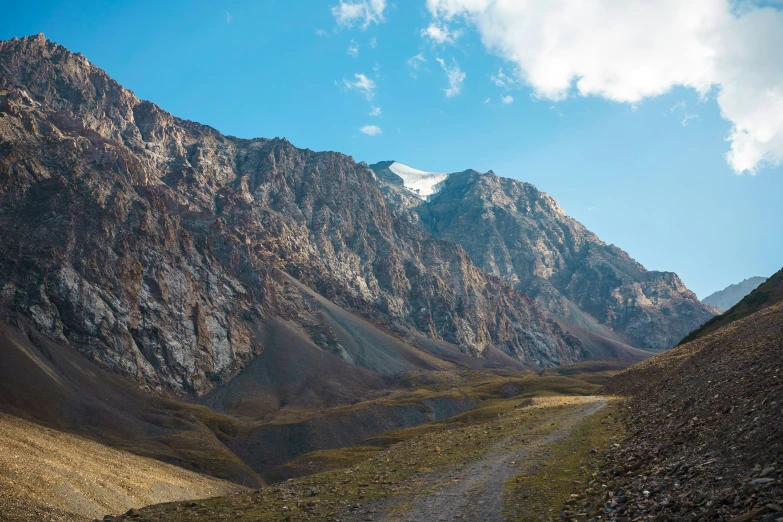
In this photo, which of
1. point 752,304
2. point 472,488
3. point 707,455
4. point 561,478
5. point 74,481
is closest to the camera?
point 707,455

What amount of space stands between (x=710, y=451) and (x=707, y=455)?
0.29 meters

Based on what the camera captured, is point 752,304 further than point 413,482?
Yes

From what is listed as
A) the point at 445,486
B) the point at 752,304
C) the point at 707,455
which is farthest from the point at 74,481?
the point at 752,304

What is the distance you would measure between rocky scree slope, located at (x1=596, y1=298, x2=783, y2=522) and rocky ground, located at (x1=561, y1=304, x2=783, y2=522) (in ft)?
0.11

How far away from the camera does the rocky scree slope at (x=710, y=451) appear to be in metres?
15.7

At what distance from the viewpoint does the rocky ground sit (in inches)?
618

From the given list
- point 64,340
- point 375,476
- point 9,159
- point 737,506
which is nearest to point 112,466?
point 375,476

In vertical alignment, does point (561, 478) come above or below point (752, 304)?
below

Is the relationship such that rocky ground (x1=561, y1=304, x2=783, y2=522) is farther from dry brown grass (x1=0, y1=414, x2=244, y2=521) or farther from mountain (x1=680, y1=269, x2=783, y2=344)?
mountain (x1=680, y1=269, x2=783, y2=344)

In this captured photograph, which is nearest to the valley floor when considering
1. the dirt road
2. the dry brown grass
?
the dirt road

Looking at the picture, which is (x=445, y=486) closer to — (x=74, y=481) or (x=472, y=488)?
(x=472, y=488)

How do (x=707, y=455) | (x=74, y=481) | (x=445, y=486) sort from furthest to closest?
(x=74, y=481)
(x=445, y=486)
(x=707, y=455)

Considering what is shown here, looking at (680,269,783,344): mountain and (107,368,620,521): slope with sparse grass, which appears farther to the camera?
(680,269,783,344): mountain

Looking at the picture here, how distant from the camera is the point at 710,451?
20.7 meters
